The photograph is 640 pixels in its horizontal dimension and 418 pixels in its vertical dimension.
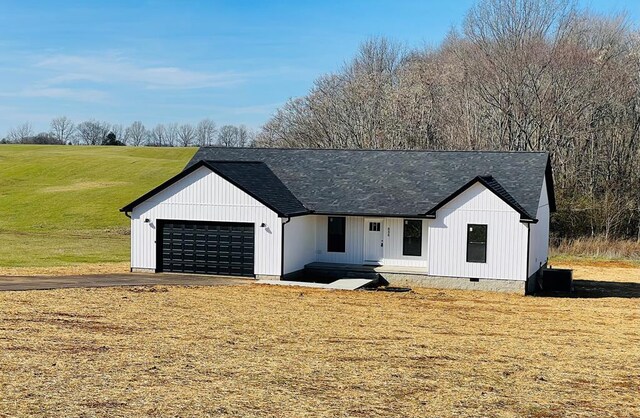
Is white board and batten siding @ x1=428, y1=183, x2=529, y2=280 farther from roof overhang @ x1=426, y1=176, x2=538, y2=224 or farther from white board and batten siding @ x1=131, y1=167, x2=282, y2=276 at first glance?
white board and batten siding @ x1=131, y1=167, x2=282, y2=276

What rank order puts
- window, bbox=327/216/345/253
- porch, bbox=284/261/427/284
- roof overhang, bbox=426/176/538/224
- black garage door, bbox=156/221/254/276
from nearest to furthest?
1. roof overhang, bbox=426/176/538/224
2. black garage door, bbox=156/221/254/276
3. porch, bbox=284/261/427/284
4. window, bbox=327/216/345/253

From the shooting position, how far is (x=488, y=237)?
26531 mm

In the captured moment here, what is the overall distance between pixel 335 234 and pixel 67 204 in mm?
38730

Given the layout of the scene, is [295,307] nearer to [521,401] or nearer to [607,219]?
[521,401]

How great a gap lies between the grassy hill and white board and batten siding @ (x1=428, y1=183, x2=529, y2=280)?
1620cm

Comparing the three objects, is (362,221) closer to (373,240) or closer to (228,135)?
(373,240)

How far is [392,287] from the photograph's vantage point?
27.2m

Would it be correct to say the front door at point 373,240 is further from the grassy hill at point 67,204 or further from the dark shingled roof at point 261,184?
the grassy hill at point 67,204

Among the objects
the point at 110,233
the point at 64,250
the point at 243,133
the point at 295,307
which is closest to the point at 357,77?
the point at 110,233

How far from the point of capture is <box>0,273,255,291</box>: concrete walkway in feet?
74.7

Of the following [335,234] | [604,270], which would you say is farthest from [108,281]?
[604,270]

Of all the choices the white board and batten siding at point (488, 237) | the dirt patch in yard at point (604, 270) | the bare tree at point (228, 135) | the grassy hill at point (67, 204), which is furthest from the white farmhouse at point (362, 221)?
the bare tree at point (228, 135)

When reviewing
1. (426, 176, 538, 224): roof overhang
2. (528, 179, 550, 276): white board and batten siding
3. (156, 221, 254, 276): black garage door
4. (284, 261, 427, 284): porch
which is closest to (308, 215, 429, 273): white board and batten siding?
(284, 261, 427, 284): porch

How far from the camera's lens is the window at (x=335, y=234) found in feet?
97.1
